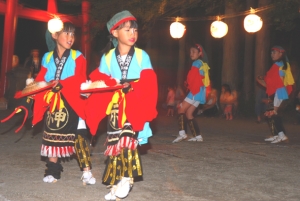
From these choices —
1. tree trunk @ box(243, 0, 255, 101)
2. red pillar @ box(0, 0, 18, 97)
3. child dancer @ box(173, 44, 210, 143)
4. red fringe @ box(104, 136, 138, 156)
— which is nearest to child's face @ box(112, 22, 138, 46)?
red fringe @ box(104, 136, 138, 156)

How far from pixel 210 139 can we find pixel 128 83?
20.9ft

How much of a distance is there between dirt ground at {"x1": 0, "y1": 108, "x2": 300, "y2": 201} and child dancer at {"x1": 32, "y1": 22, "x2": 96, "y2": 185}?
35 cm

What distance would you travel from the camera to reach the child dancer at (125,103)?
5.39 meters

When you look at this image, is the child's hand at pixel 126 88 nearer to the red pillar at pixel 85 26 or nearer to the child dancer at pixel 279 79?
the child dancer at pixel 279 79

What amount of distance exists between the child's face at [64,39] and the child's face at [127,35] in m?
0.97

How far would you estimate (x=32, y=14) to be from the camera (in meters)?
21.4

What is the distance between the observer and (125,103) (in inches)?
214

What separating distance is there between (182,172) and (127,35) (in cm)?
243

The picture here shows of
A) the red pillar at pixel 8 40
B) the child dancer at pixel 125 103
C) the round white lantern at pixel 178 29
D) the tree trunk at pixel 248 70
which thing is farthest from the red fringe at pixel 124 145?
the red pillar at pixel 8 40

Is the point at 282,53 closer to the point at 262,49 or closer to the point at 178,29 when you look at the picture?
the point at 178,29

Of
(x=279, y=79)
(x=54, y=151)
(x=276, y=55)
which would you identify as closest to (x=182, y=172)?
(x=54, y=151)

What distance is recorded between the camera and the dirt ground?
19.6 feet

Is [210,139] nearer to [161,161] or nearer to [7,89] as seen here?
[161,161]

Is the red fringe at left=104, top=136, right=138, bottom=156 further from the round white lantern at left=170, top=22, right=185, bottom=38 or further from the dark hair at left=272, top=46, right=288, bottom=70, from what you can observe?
the round white lantern at left=170, top=22, right=185, bottom=38
